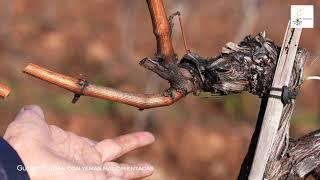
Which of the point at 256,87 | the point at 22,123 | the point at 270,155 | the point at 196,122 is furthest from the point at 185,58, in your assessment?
the point at 196,122

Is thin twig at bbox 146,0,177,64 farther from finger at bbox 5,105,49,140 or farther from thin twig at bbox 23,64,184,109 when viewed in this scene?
finger at bbox 5,105,49,140

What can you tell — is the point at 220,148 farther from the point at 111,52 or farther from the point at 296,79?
the point at 296,79

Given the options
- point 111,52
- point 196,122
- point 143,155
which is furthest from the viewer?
point 111,52
